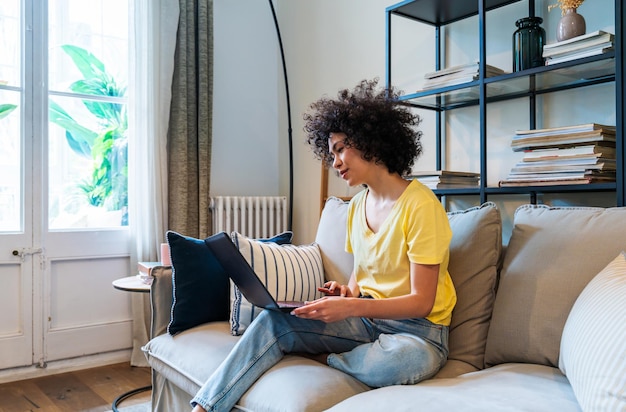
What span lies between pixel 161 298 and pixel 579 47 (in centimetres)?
161

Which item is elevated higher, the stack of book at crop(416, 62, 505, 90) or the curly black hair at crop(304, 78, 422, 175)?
the stack of book at crop(416, 62, 505, 90)

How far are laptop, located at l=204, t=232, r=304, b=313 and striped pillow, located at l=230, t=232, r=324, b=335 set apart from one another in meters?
0.32

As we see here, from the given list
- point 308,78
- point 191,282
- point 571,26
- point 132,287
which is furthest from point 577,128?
point 308,78

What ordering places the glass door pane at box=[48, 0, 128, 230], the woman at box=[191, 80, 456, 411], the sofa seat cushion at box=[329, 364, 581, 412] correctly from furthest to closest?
the glass door pane at box=[48, 0, 128, 230] → the woman at box=[191, 80, 456, 411] → the sofa seat cushion at box=[329, 364, 581, 412]

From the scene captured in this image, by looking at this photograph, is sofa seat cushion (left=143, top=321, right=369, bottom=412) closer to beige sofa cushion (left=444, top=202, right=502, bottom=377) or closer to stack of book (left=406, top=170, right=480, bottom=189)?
beige sofa cushion (left=444, top=202, right=502, bottom=377)

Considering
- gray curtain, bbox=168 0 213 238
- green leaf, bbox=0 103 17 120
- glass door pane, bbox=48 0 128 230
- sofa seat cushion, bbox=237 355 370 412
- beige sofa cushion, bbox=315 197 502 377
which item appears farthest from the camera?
gray curtain, bbox=168 0 213 238

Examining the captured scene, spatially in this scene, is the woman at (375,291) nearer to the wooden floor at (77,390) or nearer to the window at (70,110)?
the wooden floor at (77,390)

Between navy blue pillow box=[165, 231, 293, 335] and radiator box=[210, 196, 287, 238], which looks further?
radiator box=[210, 196, 287, 238]

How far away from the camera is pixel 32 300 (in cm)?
276

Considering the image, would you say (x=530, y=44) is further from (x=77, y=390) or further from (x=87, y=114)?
(x=77, y=390)

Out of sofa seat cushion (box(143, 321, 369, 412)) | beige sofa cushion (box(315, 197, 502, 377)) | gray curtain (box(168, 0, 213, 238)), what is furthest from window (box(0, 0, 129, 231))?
beige sofa cushion (box(315, 197, 502, 377))

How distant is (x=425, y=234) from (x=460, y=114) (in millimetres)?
1167

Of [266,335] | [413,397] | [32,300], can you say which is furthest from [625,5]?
[32,300]

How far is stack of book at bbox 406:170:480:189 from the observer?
2.12 meters
